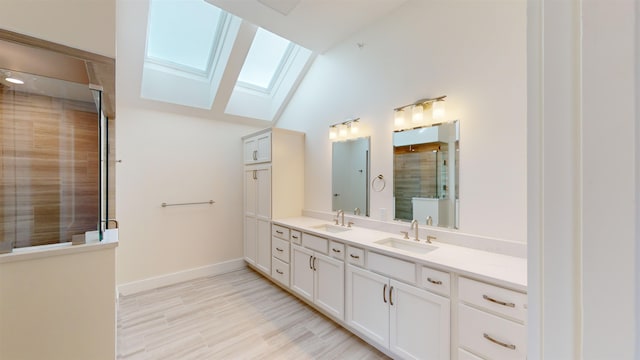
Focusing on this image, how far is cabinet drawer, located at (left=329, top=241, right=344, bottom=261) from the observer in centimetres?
224

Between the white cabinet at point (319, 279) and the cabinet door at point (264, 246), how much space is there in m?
0.54

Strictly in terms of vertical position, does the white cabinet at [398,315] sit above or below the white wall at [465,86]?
below

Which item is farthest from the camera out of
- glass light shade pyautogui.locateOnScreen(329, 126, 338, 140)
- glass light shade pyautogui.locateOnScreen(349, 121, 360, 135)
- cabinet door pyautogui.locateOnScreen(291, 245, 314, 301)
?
glass light shade pyautogui.locateOnScreen(329, 126, 338, 140)

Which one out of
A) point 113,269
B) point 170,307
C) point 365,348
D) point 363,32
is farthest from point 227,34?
point 365,348

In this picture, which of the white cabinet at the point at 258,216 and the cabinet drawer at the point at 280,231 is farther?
the white cabinet at the point at 258,216

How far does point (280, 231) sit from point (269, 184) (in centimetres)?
63

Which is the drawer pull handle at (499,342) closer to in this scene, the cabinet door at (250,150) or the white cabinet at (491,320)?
the white cabinet at (491,320)

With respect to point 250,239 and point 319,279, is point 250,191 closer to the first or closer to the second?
point 250,239

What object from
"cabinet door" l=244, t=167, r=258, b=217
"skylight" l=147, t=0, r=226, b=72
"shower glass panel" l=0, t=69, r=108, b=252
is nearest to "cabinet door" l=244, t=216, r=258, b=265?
"cabinet door" l=244, t=167, r=258, b=217

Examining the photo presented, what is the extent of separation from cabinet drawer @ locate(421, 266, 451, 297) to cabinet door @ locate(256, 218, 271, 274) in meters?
2.06

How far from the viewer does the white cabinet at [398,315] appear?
1.60 meters

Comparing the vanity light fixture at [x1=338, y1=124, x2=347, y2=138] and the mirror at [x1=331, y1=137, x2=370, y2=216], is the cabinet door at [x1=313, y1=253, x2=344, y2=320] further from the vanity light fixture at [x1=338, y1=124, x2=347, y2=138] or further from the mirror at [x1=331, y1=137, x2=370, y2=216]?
the vanity light fixture at [x1=338, y1=124, x2=347, y2=138]

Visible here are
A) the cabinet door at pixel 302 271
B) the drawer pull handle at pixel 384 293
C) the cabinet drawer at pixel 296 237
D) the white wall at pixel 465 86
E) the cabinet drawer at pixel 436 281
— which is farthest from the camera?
the cabinet drawer at pixel 296 237

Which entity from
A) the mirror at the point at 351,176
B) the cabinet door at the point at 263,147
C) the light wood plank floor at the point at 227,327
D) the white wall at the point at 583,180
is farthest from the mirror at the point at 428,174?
the white wall at the point at 583,180
